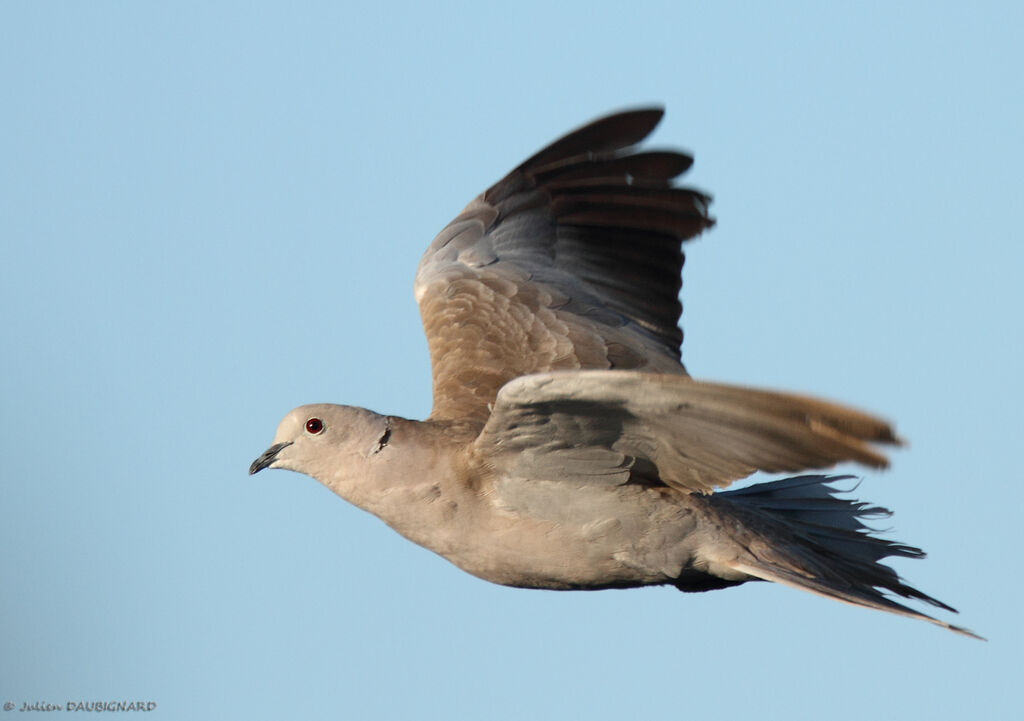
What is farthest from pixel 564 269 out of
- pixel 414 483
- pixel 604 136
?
pixel 414 483

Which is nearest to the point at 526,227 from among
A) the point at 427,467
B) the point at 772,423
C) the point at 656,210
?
the point at 656,210

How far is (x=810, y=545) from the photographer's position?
26.7 feet

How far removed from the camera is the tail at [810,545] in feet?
24.2

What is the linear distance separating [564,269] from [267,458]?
8.82 ft

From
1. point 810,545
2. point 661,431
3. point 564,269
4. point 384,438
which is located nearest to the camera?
point 661,431

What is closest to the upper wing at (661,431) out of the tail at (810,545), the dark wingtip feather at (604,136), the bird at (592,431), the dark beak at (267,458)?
the bird at (592,431)

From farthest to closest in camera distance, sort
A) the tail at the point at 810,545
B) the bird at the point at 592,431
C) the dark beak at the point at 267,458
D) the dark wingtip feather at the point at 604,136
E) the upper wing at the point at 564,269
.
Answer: the dark wingtip feather at the point at 604,136, the upper wing at the point at 564,269, the dark beak at the point at 267,458, the tail at the point at 810,545, the bird at the point at 592,431

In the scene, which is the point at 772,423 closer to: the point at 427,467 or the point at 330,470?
the point at 427,467

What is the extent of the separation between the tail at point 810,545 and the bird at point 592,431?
16 mm

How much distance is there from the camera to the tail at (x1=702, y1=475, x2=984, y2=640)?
24.2ft

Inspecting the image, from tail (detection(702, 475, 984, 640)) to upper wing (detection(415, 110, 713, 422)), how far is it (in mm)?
1075

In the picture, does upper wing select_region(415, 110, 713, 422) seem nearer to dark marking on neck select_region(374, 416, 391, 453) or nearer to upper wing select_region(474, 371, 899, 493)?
dark marking on neck select_region(374, 416, 391, 453)

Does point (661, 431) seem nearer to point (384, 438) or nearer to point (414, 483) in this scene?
point (414, 483)

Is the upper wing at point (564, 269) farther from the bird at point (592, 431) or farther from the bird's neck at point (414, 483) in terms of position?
the bird's neck at point (414, 483)
